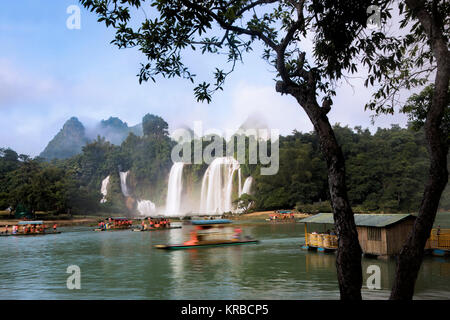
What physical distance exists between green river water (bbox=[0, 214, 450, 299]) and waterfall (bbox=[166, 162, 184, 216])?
5611cm

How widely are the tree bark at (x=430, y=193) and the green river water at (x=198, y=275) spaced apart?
18.6ft

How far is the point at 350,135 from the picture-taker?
7031 cm

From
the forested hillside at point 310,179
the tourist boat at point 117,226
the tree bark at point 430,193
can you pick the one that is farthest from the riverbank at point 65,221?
the tree bark at point 430,193

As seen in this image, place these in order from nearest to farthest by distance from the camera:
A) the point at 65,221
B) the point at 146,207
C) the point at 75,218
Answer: the point at 65,221
the point at 75,218
the point at 146,207

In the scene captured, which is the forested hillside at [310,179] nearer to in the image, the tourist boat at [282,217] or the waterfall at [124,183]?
the tourist boat at [282,217]

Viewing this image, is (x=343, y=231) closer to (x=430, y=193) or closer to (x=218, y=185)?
(x=430, y=193)

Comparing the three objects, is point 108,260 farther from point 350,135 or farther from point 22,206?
point 350,135

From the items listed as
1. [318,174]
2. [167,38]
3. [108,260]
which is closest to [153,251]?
[108,260]

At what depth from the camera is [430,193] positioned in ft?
16.2

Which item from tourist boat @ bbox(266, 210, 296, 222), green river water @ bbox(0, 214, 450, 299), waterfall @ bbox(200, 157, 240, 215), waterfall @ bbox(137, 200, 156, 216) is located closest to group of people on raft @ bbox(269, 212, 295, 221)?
tourist boat @ bbox(266, 210, 296, 222)

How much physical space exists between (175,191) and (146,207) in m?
16.1

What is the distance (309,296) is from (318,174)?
55811 mm

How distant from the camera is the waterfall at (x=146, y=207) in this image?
9125 centimetres

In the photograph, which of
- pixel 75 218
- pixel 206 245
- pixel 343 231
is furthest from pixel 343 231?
pixel 75 218
